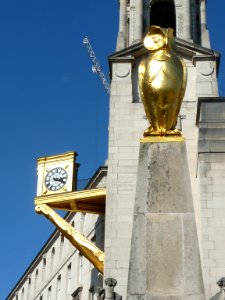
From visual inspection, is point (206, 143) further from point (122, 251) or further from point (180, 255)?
point (180, 255)

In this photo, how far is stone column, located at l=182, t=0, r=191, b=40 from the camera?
122 ft

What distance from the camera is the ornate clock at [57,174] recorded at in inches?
1444

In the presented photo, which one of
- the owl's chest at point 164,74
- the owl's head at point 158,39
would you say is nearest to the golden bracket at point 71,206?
the owl's head at point 158,39

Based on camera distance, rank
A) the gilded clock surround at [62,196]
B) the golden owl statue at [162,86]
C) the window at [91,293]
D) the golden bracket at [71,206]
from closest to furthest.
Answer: the golden owl statue at [162,86]
the golden bracket at [71,206]
the gilded clock surround at [62,196]
the window at [91,293]

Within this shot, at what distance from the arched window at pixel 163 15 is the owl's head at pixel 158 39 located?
85.7 ft

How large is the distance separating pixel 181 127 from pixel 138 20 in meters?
6.79

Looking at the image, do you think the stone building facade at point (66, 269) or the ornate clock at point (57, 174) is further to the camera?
the stone building facade at point (66, 269)

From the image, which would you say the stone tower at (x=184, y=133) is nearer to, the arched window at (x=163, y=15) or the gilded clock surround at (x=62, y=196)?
the arched window at (x=163, y=15)

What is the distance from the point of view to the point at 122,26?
38156 millimetres

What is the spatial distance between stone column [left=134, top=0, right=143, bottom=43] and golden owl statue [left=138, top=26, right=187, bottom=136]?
853 inches

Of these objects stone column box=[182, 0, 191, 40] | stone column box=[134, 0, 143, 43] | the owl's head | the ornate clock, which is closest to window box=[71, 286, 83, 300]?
the ornate clock

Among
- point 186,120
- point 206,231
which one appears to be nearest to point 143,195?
point 206,231

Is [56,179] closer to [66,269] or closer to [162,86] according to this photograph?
[66,269]

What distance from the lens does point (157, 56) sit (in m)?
15.0
